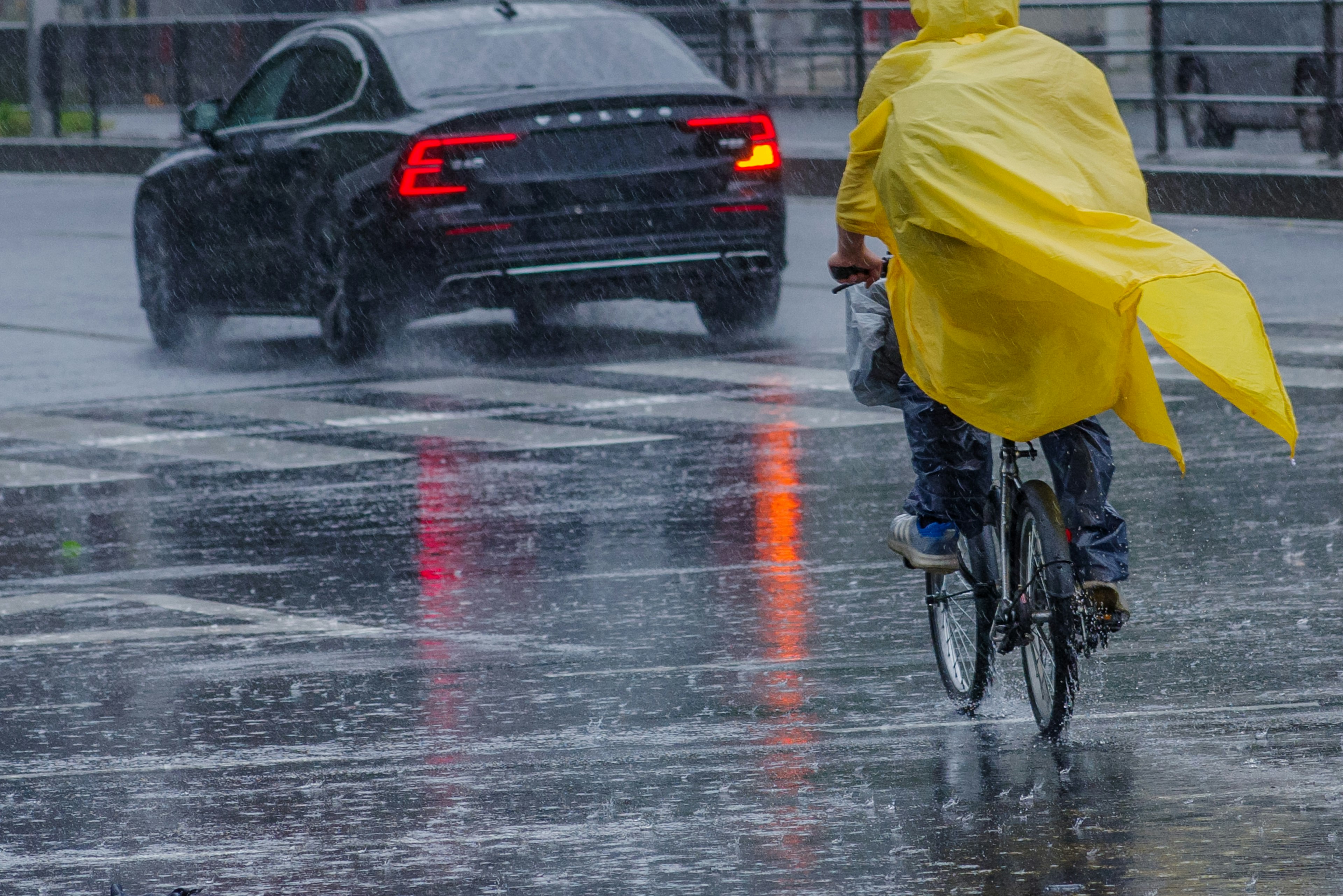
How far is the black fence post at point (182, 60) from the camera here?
27.9 m

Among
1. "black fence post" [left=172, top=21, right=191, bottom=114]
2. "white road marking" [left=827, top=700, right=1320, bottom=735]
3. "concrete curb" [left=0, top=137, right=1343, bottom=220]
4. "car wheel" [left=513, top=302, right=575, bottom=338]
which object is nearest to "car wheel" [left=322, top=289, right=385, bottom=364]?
"car wheel" [left=513, top=302, right=575, bottom=338]

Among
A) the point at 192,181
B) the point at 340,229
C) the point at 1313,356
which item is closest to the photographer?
the point at 1313,356

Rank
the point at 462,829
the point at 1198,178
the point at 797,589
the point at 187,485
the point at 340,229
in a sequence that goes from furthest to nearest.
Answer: the point at 1198,178 → the point at 340,229 → the point at 187,485 → the point at 797,589 → the point at 462,829

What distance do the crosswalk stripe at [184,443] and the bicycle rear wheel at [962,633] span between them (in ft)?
14.8

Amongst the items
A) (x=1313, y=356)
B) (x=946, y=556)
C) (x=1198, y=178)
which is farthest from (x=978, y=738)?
(x=1198, y=178)

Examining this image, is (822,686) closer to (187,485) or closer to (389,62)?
(187,485)

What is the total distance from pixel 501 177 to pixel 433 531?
3.95m

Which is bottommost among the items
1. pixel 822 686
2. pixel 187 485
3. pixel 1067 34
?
pixel 1067 34

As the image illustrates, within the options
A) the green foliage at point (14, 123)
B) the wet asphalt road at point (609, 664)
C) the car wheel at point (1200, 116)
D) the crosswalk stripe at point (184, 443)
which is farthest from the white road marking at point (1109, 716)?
the green foliage at point (14, 123)

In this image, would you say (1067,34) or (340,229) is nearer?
(340,229)

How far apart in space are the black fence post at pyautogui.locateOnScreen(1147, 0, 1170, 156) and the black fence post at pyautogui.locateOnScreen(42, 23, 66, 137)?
48.3 feet

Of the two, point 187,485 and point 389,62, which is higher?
point 389,62

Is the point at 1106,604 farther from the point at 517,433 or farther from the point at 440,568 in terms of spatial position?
the point at 517,433

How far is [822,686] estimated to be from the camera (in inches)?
251
